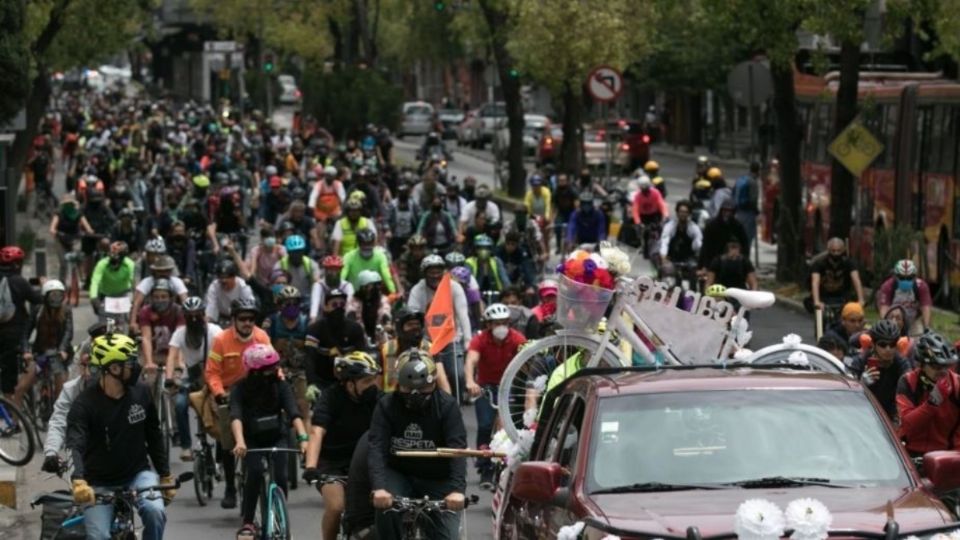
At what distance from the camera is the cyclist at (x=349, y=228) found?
971 inches

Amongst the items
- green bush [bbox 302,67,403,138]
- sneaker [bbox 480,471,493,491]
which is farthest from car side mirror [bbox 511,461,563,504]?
green bush [bbox 302,67,403,138]

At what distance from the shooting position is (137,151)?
50.9 m

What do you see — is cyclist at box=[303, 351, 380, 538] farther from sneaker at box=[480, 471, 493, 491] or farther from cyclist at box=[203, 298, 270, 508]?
sneaker at box=[480, 471, 493, 491]

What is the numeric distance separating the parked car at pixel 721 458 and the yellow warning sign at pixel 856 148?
1852 centimetres

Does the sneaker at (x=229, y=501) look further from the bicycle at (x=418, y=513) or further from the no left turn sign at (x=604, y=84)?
the no left turn sign at (x=604, y=84)

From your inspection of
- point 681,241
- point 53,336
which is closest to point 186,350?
point 53,336

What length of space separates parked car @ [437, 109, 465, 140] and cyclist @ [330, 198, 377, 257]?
48777 mm

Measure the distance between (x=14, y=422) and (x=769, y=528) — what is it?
11.5 meters

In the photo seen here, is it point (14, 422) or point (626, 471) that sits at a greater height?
point (626, 471)

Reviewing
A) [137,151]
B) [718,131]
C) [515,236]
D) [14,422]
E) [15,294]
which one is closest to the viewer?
[14,422]

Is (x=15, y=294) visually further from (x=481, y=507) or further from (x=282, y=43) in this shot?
(x=282, y=43)

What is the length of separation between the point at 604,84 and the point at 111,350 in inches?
925

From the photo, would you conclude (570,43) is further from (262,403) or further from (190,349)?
(262,403)

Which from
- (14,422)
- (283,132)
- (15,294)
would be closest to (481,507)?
(14,422)
